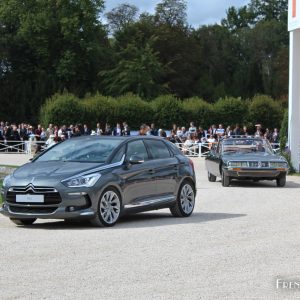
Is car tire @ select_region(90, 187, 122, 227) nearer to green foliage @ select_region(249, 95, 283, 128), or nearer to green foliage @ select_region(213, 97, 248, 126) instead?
green foliage @ select_region(213, 97, 248, 126)

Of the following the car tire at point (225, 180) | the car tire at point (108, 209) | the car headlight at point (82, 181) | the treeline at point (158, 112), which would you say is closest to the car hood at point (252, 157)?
the car tire at point (225, 180)

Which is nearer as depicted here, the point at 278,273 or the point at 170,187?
the point at 278,273

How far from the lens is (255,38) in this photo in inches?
4341

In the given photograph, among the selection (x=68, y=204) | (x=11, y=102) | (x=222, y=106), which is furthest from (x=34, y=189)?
(x=11, y=102)

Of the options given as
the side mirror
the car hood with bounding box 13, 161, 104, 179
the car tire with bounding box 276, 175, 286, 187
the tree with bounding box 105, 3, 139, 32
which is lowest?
the car tire with bounding box 276, 175, 286, 187

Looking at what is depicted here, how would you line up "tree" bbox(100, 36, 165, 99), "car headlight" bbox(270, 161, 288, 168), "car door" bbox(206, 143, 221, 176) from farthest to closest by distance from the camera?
1. "tree" bbox(100, 36, 165, 99)
2. "car door" bbox(206, 143, 221, 176)
3. "car headlight" bbox(270, 161, 288, 168)

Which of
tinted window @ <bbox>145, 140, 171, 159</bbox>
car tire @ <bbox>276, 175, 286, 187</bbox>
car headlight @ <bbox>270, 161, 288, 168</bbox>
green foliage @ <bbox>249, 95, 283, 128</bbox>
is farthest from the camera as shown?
green foliage @ <bbox>249, 95, 283, 128</bbox>

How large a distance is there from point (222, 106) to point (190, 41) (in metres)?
29.1

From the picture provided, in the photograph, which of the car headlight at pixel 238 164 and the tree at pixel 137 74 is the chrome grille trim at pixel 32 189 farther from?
the tree at pixel 137 74

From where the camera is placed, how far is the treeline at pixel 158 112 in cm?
6225

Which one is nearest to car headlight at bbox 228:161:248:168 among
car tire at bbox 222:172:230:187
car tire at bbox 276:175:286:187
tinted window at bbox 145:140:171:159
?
car tire at bbox 222:172:230:187

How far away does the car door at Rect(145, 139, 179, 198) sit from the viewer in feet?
51.0

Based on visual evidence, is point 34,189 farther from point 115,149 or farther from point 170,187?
point 170,187

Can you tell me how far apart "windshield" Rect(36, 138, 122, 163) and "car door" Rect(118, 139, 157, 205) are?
14.2 inches
